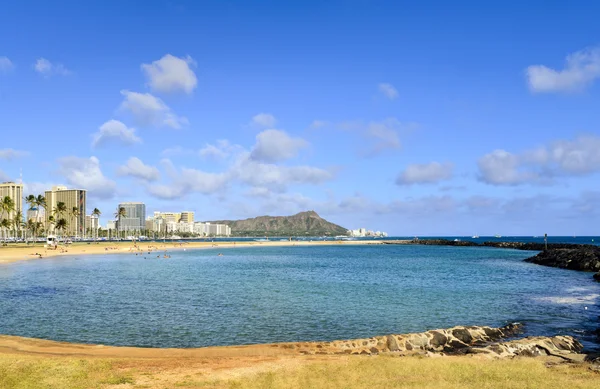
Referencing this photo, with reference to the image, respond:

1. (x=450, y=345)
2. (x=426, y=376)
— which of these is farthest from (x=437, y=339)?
(x=426, y=376)

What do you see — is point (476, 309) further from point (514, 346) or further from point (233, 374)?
point (233, 374)

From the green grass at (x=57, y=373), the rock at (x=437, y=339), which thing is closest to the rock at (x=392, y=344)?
the rock at (x=437, y=339)

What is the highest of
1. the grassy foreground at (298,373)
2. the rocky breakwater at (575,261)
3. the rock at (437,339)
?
the grassy foreground at (298,373)

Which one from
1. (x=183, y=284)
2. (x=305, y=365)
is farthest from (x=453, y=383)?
(x=183, y=284)

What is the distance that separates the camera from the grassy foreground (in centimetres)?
1461

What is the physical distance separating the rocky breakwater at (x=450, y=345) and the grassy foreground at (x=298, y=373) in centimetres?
249

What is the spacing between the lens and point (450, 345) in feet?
76.5

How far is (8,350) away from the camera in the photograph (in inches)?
835

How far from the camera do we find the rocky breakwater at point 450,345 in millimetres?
20656

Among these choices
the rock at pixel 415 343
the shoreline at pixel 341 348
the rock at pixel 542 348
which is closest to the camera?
the rock at pixel 542 348

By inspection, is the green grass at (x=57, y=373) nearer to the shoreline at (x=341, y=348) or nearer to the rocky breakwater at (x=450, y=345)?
the shoreline at (x=341, y=348)

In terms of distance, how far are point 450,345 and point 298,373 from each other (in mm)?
10994

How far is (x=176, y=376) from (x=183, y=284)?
3935cm

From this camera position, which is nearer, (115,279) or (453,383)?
(453,383)
